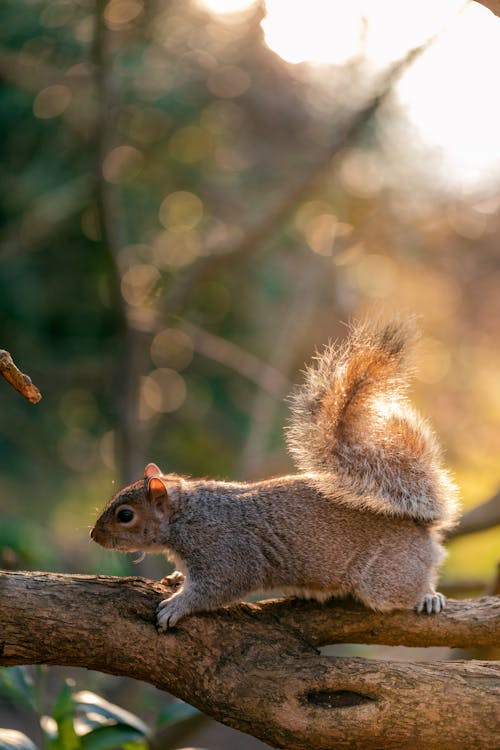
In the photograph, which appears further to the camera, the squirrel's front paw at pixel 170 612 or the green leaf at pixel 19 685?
the green leaf at pixel 19 685

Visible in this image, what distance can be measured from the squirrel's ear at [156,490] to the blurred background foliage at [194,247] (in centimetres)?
121

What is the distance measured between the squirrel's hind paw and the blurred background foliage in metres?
1.61

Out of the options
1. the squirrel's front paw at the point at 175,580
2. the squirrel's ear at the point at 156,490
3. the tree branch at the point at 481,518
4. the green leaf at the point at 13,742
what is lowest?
the green leaf at the point at 13,742

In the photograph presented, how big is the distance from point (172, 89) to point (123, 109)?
37cm

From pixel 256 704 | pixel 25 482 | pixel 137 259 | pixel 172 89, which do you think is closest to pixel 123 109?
Result: pixel 172 89

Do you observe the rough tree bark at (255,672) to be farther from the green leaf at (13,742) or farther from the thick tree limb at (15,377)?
the green leaf at (13,742)

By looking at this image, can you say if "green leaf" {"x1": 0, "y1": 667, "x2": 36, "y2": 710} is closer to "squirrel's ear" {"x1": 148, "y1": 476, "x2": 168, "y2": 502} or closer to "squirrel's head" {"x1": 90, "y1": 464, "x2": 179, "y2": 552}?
"squirrel's head" {"x1": 90, "y1": 464, "x2": 179, "y2": 552}

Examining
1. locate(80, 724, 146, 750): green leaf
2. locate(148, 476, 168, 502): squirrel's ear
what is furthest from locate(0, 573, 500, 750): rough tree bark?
locate(80, 724, 146, 750): green leaf

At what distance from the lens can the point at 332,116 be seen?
427cm

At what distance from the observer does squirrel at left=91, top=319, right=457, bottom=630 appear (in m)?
1.93

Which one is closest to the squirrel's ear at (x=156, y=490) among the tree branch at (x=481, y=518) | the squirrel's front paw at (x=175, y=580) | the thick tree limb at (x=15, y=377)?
the squirrel's front paw at (x=175, y=580)

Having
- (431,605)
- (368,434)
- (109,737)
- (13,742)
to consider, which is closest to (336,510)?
(368,434)

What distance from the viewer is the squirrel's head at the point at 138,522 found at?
2041mm

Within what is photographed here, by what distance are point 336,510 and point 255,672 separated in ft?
1.57
